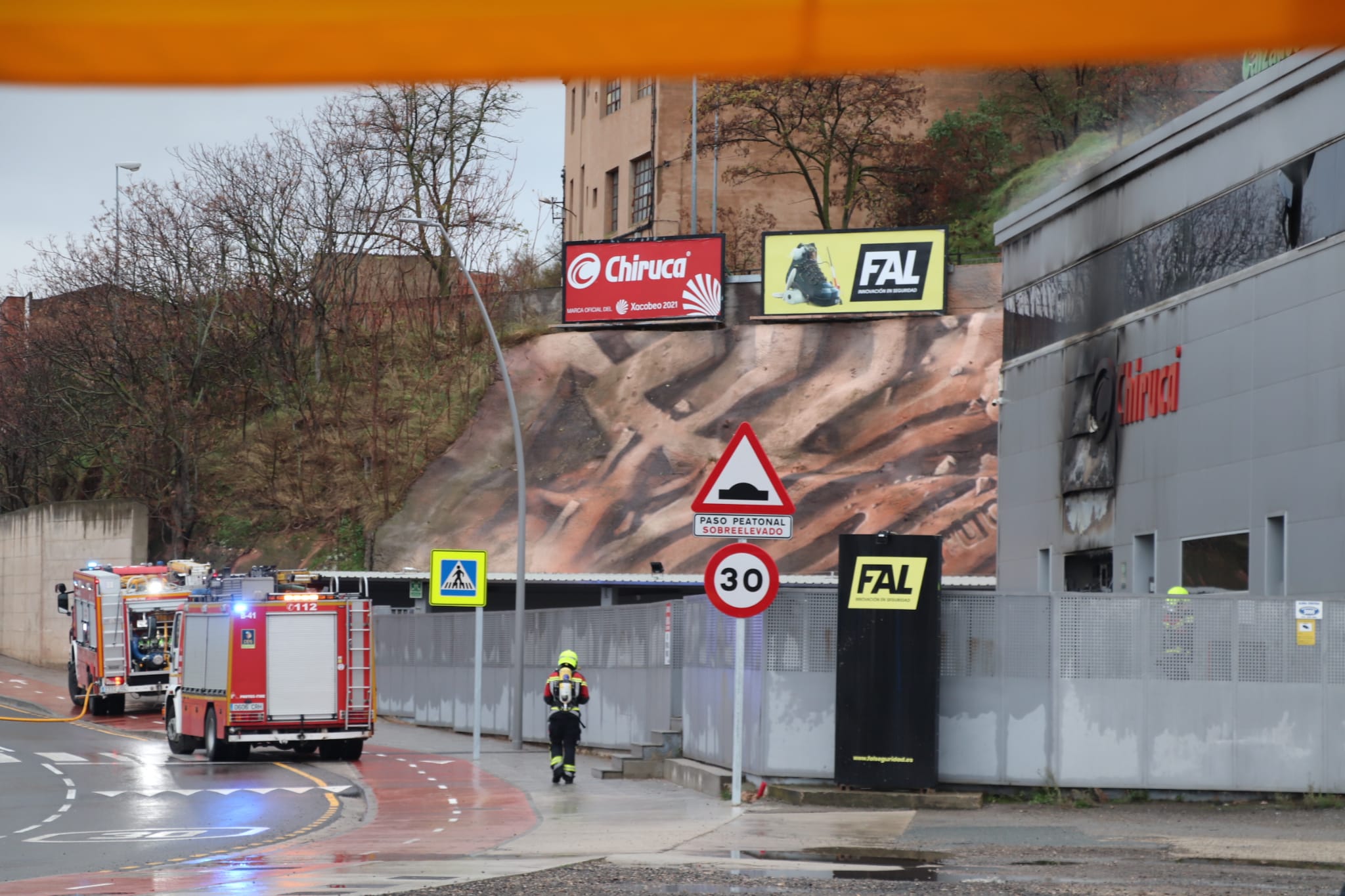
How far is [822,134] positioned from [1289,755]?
172 feet

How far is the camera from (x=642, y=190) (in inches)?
2854

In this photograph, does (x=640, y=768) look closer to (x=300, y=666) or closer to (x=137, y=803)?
(x=137, y=803)

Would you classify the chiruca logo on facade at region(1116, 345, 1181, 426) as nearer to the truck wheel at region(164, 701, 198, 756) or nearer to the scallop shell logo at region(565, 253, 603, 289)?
the truck wheel at region(164, 701, 198, 756)

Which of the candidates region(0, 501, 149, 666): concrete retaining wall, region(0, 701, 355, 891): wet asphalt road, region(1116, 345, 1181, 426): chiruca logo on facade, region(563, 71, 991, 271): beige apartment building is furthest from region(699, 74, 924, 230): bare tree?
region(0, 701, 355, 891): wet asphalt road

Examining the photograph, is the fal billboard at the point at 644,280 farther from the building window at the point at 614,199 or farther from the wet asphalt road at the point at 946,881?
the wet asphalt road at the point at 946,881

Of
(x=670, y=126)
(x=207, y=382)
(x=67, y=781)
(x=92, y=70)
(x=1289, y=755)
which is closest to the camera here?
(x=92, y=70)

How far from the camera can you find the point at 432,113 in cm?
6819

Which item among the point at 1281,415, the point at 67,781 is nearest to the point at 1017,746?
the point at 1281,415

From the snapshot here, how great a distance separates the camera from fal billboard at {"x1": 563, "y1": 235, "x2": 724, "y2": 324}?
205 ft

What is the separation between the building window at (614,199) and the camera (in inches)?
2923

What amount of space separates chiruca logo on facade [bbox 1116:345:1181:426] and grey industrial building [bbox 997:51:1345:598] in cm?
3

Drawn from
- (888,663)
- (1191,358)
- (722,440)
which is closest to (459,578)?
(888,663)

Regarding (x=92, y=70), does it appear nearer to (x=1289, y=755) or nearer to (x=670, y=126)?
(x=1289, y=755)

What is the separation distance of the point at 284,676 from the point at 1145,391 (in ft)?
47.3
